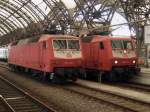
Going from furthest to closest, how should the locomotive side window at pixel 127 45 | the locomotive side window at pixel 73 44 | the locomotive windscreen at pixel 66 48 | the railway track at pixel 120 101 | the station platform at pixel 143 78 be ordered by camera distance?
the locomotive side window at pixel 127 45 < the locomotive side window at pixel 73 44 < the station platform at pixel 143 78 < the locomotive windscreen at pixel 66 48 < the railway track at pixel 120 101

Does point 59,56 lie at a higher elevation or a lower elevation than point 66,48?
lower

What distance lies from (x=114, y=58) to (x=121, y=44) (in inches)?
55.9

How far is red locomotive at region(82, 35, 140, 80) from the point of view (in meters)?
26.0

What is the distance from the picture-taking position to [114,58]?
2584 centimetres

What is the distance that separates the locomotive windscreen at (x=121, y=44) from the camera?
86.6 feet

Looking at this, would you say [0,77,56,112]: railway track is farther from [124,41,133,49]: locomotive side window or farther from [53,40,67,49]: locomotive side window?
[124,41,133,49]: locomotive side window

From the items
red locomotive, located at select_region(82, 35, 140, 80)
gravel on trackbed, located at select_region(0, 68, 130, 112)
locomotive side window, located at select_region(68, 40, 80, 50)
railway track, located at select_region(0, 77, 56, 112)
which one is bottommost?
gravel on trackbed, located at select_region(0, 68, 130, 112)

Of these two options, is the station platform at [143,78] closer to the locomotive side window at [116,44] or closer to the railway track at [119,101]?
the locomotive side window at [116,44]

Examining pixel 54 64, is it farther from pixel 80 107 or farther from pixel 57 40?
pixel 80 107

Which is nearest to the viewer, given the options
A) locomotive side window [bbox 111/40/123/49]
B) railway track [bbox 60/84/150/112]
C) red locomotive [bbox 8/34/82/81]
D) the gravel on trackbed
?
railway track [bbox 60/84/150/112]

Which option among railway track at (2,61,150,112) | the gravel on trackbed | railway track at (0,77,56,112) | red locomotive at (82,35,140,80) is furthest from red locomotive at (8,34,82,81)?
railway track at (0,77,56,112)

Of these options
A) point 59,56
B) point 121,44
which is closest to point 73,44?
point 59,56

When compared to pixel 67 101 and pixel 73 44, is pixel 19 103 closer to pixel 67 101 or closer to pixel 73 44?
pixel 67 101

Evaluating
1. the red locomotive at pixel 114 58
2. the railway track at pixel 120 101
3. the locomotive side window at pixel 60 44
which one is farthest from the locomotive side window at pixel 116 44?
the railway track at pixel 120 101
